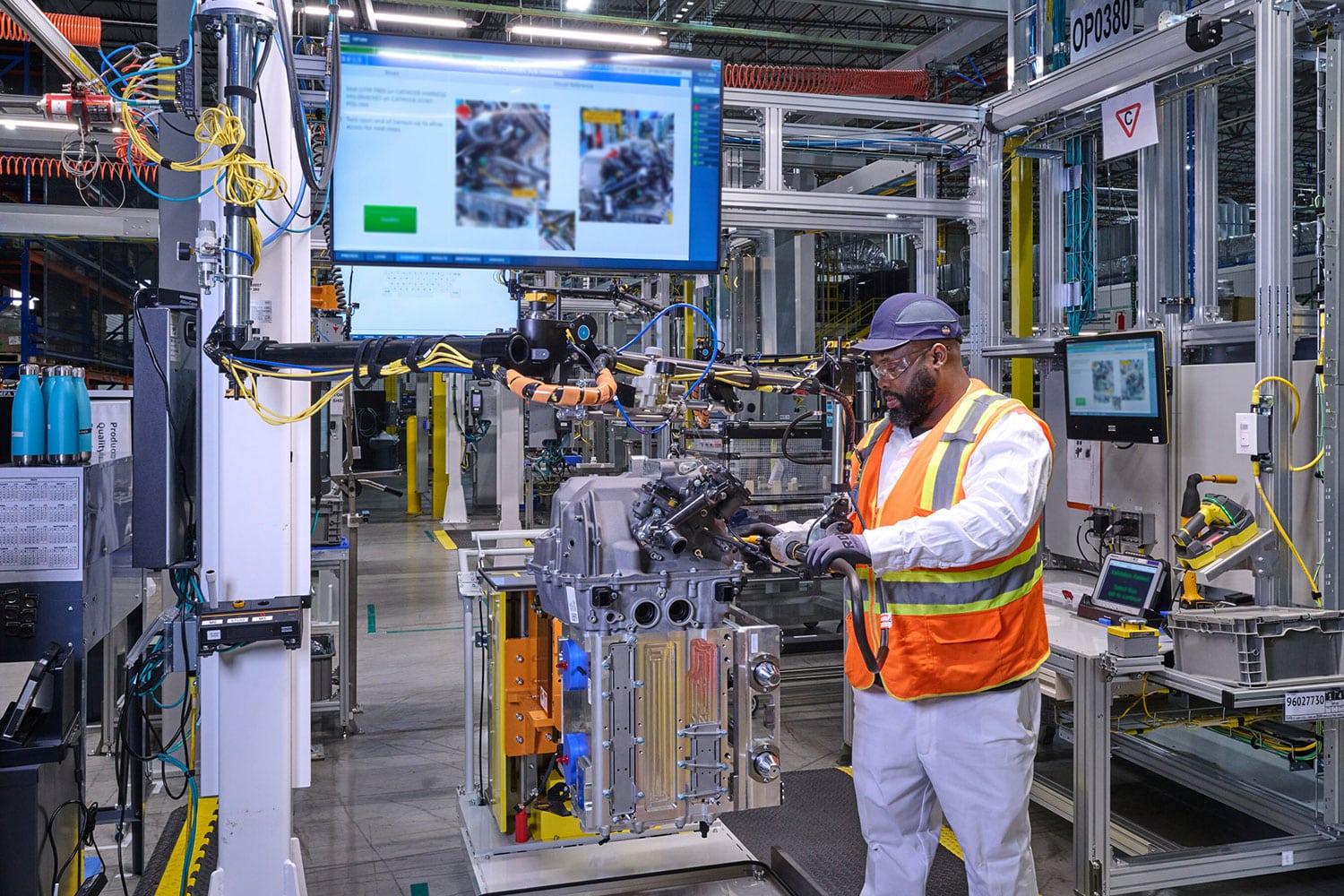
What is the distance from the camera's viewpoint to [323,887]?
3.54 meters

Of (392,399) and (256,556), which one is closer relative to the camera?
(256,556)

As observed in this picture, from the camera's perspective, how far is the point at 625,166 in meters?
3.19

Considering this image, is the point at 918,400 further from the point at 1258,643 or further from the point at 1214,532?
the point at 1214,532

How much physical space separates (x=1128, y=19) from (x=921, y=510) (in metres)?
2.86

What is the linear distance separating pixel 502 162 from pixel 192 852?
2.37 meters

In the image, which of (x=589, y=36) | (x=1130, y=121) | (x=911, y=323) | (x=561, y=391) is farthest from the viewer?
(x=589, y=36)

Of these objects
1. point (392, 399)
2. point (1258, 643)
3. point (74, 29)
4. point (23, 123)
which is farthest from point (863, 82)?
point (392, 399)

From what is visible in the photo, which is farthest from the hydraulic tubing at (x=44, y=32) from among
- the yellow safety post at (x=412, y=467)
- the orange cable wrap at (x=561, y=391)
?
the yellow safety post at (x=412, y=467)

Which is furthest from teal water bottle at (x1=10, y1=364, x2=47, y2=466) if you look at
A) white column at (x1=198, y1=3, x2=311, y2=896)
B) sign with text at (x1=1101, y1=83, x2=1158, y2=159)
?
sign with text at (x1=1101, y1=83, x2=1158, y2=159)

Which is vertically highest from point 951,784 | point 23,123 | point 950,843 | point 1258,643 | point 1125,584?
point 23,123

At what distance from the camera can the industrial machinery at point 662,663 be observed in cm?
258

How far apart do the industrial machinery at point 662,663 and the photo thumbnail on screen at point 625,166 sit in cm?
94

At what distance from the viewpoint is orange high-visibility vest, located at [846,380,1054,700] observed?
98.4 inches

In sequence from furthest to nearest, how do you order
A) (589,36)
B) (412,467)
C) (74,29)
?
(412,467)
(589,36)
(74,29)
